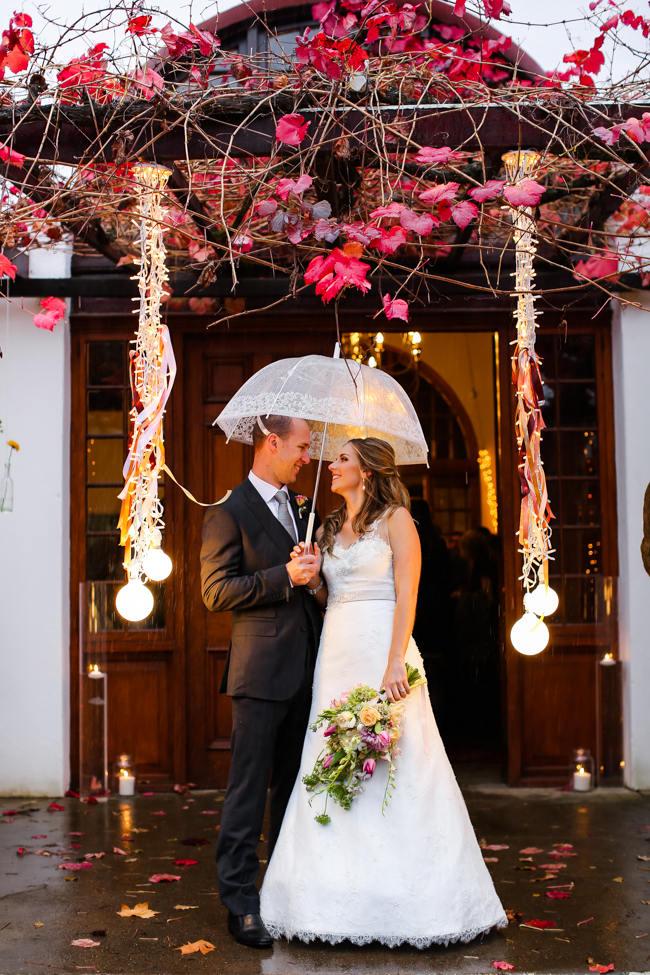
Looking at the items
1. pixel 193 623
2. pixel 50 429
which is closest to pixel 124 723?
pixel 193 623

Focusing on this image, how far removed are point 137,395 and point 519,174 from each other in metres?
1.87

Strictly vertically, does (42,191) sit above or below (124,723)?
above

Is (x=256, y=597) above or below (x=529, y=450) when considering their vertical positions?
below

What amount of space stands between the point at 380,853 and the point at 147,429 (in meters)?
1.87

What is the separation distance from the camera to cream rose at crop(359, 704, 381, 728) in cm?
381

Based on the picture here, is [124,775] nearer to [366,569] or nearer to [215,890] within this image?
[215,890]


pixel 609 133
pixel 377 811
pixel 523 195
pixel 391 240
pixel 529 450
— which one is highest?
pixel 609 133

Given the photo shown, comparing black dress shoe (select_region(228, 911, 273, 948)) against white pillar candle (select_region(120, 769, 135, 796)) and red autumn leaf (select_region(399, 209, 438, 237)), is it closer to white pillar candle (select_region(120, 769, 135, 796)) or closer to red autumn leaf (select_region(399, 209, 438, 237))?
white pillar candle (select_region(120, 769, 135, 796))

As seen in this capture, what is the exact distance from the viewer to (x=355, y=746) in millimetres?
3816

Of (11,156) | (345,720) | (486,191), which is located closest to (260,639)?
(345,720)

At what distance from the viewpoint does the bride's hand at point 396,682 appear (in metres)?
3.92

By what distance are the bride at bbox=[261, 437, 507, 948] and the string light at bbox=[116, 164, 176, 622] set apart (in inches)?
29.0

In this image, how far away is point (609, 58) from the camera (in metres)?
5.72

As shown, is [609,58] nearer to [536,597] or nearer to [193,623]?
[536,597]
